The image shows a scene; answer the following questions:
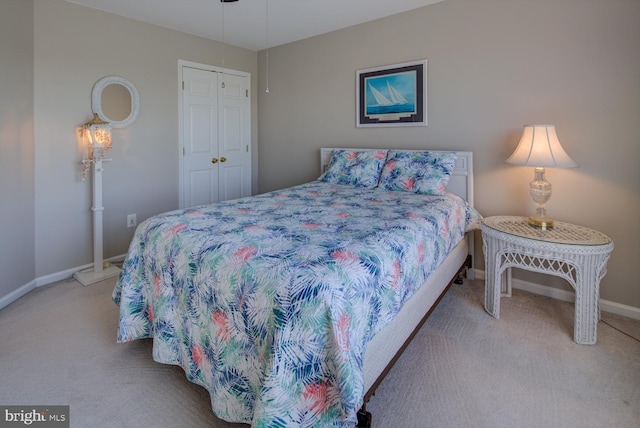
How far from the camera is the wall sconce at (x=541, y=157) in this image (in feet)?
7.59

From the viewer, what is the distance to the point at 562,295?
2.70 meters

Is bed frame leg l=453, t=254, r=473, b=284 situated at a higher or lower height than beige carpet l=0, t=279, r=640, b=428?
higher

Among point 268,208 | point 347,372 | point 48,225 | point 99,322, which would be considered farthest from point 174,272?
point 48,225

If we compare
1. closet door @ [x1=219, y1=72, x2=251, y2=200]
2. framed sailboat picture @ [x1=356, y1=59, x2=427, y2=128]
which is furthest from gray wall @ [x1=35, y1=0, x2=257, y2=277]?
framed sailboat picture @ [x1=356, y1=59, x2=427, y2=128]

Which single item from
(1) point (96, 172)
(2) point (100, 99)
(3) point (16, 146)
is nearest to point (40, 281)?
(1) point (96, 172)

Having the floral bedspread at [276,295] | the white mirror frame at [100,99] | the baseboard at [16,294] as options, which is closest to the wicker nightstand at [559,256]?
the floral bedspread at [276,295]

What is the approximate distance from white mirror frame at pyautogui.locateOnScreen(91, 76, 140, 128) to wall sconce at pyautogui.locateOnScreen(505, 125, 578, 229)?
137 inches

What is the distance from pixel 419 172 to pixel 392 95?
988mm

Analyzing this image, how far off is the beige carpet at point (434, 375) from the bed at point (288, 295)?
0.18 meters

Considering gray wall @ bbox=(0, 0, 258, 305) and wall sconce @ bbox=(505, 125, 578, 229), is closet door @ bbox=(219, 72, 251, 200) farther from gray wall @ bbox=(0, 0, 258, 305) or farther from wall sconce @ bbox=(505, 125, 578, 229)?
wall sconce @ bbox=(505, 125, 578, 229)

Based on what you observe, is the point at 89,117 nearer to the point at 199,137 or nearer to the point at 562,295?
the point at 199,137

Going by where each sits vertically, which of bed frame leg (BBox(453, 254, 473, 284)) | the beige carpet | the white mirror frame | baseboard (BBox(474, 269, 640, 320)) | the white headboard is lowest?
the beige carpet

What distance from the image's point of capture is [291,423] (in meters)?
1.14

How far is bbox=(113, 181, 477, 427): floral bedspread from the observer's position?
1.16 m
